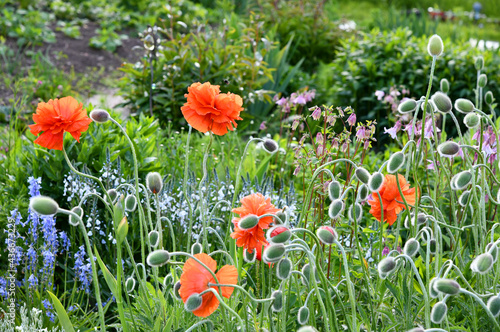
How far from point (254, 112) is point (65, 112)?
2.71 m

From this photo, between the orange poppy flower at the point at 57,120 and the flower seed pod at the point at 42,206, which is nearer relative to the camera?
the flower seed pod at the point at 42,206

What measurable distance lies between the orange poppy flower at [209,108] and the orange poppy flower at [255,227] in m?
0.25

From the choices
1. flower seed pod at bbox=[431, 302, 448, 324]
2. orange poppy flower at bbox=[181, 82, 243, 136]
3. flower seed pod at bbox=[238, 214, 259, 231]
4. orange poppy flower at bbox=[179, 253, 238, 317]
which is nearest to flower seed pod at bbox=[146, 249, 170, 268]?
orange poppy flower at bbox=[179, 253, 238, 317]

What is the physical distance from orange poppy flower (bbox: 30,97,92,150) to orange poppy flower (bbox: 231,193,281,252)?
0.49m

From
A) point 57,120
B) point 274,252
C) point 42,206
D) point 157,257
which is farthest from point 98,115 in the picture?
point 274,252

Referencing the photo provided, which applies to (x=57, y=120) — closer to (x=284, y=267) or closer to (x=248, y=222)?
(x=248, y=222)

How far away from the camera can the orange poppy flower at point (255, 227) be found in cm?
119

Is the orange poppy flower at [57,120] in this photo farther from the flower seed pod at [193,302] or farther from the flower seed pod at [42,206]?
the flower seed pod at [193,302]

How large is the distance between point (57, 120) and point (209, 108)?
15.4 inches

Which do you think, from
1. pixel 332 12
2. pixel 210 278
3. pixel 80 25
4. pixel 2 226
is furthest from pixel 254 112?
pixel 332 12

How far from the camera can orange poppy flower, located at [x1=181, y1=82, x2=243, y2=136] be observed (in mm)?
1364

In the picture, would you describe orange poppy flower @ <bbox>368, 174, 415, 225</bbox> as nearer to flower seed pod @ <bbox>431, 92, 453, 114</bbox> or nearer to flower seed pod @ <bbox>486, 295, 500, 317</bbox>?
flower seed pod @ <bbox>431, 92, 453, 114</bbox>

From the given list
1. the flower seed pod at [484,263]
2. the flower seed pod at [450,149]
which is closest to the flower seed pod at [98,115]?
the flower seed pod at [450,149]

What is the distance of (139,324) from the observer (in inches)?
57.0
